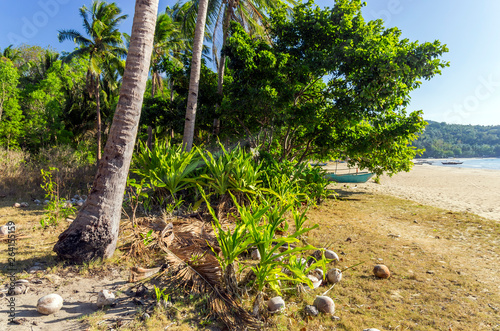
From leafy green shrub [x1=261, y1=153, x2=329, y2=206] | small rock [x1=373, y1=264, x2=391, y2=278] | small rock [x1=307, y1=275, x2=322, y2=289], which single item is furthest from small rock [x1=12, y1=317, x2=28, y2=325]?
leafy green shrub [x1=261, y1=153, x2=329, y2=206]

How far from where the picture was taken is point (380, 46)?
735 cm

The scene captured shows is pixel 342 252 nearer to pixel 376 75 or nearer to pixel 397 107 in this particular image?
pixel 376 75

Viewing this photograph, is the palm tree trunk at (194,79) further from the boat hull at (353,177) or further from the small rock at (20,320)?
the boat hull at (353,177)

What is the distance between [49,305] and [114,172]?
4.77 ft

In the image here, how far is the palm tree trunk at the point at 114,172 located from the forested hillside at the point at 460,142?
98.7m

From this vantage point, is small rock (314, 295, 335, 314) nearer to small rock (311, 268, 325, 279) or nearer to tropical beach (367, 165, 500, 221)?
small rock (311, 268, 325, 279)

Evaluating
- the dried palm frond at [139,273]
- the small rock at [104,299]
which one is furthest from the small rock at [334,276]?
the small rock at [104,299]

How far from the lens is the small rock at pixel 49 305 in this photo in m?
2.03

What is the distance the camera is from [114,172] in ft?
10.1

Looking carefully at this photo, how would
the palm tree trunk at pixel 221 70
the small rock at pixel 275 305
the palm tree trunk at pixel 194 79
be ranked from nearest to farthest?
the small rock at pixel 275 305 → the palm tree trunk at pixel 194 79 → the palm tree trunk at pixel 221 70

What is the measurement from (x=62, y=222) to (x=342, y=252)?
4772 mm

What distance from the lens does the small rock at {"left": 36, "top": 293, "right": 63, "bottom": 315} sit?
203 centimetres

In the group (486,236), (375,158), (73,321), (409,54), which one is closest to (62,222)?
(73,321)

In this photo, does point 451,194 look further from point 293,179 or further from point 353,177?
point 293,179
